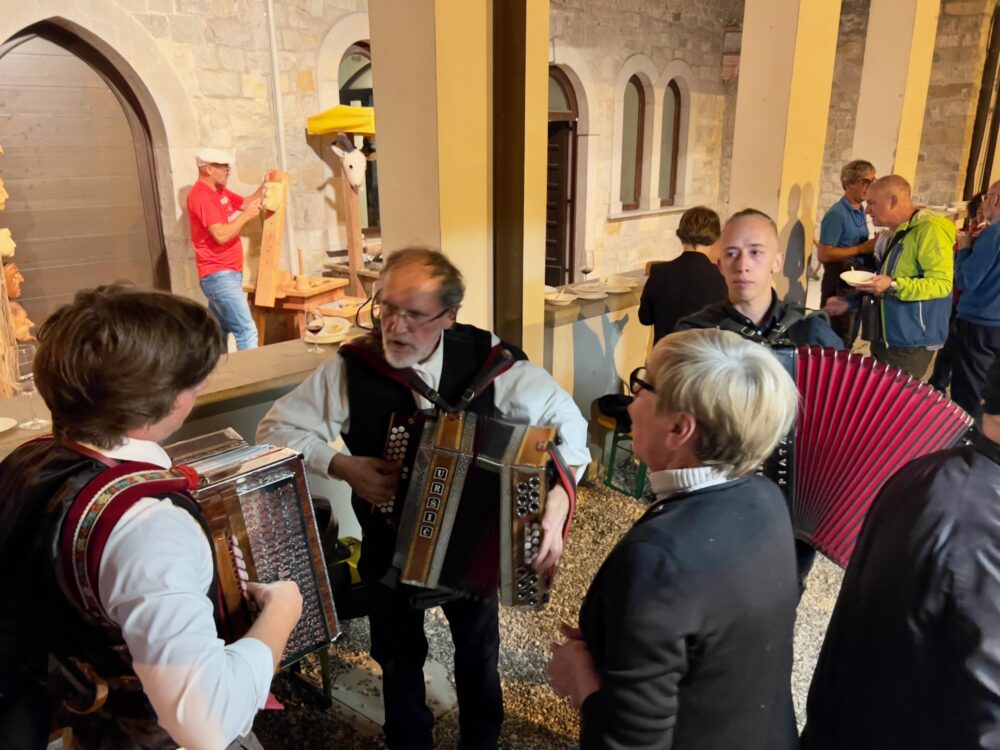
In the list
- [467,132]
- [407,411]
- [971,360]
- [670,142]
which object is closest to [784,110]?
[971,360]

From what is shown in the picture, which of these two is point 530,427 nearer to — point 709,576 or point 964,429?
point 709,576

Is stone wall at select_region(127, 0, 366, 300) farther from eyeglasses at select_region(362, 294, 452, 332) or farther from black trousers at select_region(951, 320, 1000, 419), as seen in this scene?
black trousers at select_region(951, 320, 1000, 419)

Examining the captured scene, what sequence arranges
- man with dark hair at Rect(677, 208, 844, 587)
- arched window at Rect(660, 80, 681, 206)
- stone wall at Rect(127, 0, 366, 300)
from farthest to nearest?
arched window at Rect(660, 80, 681, 206), stone wall at Rect(127, 0, 366, 300), man with dark hair at Rect(677, 208, 844, 587)

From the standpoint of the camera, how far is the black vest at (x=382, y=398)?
1927 mm

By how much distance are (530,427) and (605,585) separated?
669 mm

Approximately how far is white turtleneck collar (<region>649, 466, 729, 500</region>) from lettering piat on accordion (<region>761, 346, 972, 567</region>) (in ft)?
3.30

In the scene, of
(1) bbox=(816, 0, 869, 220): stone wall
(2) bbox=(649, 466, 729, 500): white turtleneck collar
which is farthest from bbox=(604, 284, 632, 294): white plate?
(1) bbox=(816, 0, 869, 220): stone wall

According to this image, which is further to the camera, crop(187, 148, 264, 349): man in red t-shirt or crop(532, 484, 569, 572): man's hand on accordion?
crop(187, 148, 264, 349): man in red t-shirt

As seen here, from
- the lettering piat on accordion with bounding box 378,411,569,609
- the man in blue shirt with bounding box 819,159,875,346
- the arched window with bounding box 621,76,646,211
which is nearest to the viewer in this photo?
the lettering piat on accordion with bounding box 378,411,569,609

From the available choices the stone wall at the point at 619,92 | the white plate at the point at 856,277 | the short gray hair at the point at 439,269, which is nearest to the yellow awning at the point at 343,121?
the stone wall at the point at 619,92

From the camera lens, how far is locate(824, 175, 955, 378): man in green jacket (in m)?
3.96

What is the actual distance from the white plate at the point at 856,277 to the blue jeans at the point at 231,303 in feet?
13.4

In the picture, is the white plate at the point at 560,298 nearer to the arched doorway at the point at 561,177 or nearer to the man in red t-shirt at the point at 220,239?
the man in red t-shirt at the point at 220,239

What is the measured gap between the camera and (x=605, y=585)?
48.6 inches
